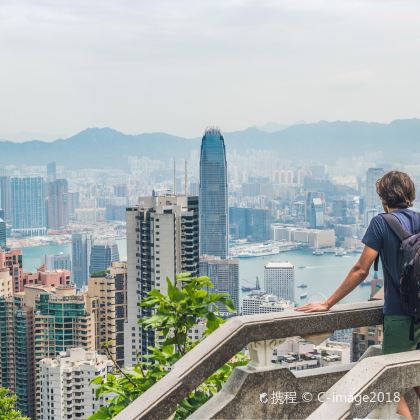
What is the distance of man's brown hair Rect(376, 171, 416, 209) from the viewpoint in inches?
42.5

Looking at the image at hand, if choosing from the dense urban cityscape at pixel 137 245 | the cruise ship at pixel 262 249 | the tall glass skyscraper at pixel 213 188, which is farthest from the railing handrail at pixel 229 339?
the tall glass skyscraper at pixel 213 188

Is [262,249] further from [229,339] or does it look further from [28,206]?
[229,339]

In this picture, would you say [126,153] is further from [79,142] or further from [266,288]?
[266,288]

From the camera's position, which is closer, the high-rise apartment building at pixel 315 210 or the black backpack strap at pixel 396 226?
the black backpack strap at pixel 396 226

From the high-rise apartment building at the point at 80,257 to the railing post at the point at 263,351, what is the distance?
32.5 m

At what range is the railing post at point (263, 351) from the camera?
1.03 m

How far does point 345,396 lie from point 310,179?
39.8 meters

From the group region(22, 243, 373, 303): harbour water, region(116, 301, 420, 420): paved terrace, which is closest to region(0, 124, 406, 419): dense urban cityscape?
region(22, 243, 373, 303): harbour water

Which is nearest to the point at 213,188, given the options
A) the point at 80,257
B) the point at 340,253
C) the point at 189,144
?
the point at 189,144

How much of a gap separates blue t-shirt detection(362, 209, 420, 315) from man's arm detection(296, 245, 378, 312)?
1 centimetres

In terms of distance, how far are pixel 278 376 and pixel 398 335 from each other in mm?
152

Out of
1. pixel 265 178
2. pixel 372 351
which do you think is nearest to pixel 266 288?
pixel 265 178

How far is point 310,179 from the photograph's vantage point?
40.3 meters

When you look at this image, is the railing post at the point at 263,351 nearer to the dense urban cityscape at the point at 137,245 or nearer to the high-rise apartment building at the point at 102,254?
the dense urban cityscape at the point at 137,245
